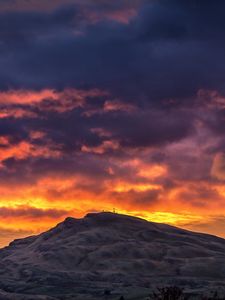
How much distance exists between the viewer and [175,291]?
6569cm
